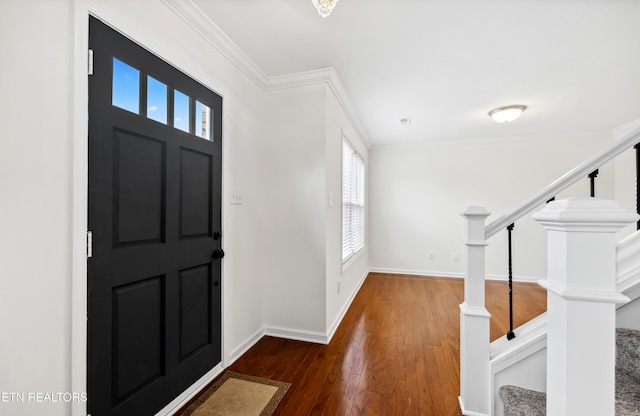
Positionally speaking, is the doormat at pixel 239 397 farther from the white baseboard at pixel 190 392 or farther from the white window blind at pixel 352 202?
the white window blind at pixel 352 202

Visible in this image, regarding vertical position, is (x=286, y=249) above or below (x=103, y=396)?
above

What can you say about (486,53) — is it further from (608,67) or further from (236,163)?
(236,163)

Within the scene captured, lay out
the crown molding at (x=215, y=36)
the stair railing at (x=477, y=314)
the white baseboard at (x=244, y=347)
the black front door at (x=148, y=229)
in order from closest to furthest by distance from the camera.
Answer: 1. the black front door at (x=148, y=229)
2. the stair railing at (x=477, y=314)
3. the crown molding at (x=215, y=36)
4. the white baseboard at (x=244, y=347)

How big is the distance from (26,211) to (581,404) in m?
1.77

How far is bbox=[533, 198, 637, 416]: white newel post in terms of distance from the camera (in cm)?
55

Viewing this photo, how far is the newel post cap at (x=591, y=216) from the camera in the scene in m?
0.54

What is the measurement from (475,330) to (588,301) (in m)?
1.11

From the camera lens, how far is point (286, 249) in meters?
2.53

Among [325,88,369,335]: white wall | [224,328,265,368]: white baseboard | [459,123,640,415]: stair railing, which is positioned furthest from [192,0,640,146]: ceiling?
[224,328,265,368]: white baseboard

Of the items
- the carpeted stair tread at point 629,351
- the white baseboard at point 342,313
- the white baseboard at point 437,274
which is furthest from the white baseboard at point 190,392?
the white baseboard at point 437,274

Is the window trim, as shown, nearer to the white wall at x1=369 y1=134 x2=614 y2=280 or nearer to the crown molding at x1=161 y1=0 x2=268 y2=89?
the white wall at x1=369 y1=134 x2=614 y2=280

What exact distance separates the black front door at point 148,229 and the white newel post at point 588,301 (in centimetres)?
168

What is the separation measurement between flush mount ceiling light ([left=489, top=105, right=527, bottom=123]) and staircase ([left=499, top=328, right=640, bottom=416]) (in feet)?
9.25

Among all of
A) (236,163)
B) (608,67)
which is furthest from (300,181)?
(608,67)
